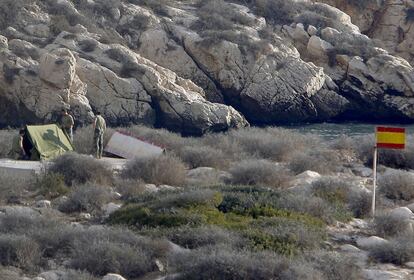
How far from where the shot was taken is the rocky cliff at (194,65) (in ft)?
138

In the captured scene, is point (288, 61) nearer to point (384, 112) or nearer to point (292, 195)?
point (384, 112)

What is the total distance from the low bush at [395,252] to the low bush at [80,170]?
25.1ft

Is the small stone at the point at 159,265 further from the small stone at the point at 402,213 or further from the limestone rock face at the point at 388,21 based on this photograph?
the limestone rock face at the point at 388,21

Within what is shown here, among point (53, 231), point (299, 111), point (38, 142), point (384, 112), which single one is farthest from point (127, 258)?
point (384, 112)

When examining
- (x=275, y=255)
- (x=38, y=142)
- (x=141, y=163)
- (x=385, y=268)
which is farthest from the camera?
(x=38, y=142)

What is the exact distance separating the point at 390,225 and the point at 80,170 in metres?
7.33

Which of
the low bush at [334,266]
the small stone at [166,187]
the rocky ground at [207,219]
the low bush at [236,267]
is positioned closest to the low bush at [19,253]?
the rocky ground at [207,219]

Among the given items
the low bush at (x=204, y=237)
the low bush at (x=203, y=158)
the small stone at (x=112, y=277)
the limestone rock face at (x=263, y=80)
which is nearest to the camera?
the small stone at (x=112, y=277)

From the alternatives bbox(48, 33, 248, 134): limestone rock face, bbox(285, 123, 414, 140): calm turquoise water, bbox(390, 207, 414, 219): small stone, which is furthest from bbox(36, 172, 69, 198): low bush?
bbox(285, 123, 414, 140): calm turquoise water

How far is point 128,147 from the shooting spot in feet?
92.4

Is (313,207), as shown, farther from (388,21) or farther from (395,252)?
(388,21)

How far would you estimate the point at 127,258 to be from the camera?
15320 mm

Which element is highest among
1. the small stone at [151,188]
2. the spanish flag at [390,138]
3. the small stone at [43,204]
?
the spanish flag at [390,138]

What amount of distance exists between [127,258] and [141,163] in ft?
27.4
